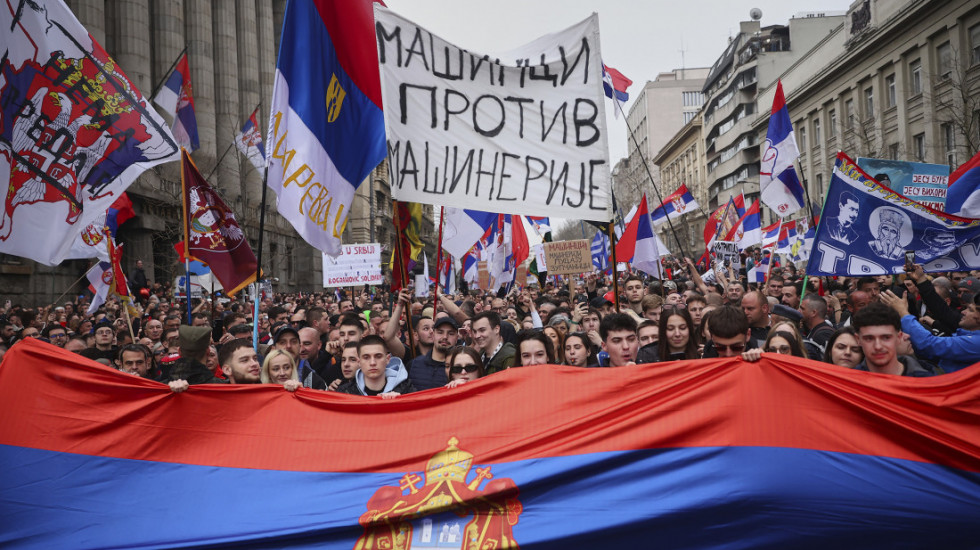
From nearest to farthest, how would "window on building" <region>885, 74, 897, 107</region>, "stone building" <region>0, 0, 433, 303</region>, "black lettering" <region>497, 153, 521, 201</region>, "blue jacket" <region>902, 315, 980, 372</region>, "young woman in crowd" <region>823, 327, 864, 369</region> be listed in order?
"young woman in crowd" <region>823, 327, 864, 369</region>
"blue jacket" <region>902, 315, 980, 372</region>
"black lettering" <region>497, 153, 521, 201</region>
"stone building" <region>0, 0, 433, 303</region>
"window on building" <region>885, 74, 897, 107</region>

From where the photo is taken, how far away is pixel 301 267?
147 ft

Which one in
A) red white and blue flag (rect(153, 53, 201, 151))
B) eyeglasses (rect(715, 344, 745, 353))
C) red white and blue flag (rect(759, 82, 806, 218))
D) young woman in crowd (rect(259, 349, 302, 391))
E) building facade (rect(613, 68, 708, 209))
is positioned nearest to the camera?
eyeglasses (rect(715, 344, 745, 353))

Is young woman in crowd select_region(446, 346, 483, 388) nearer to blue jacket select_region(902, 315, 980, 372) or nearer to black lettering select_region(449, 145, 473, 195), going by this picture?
black lettering select_region(449, 145, 473, 195)

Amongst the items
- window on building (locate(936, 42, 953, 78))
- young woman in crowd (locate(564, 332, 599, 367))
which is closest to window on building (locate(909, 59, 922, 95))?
window on building (locate(936, 42, 953, 78))

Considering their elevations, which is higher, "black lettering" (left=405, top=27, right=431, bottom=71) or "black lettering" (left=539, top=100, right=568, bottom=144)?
"black lettering" (left=405, top=27, right=431, bottom=71)

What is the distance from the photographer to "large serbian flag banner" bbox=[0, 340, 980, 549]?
3.45 metres

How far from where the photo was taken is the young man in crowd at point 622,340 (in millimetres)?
5523

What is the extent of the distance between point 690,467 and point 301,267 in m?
43.0

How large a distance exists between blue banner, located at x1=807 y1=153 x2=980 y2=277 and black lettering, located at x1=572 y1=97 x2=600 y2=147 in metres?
2.83

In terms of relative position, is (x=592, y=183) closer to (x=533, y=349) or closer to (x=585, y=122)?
(x=585, y=122)

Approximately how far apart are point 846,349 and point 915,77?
3592 cm

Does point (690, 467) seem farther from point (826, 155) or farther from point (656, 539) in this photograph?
point (826, 155)

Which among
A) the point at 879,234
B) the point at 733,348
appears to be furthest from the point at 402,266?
the point at 879,234

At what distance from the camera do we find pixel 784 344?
184 inches
